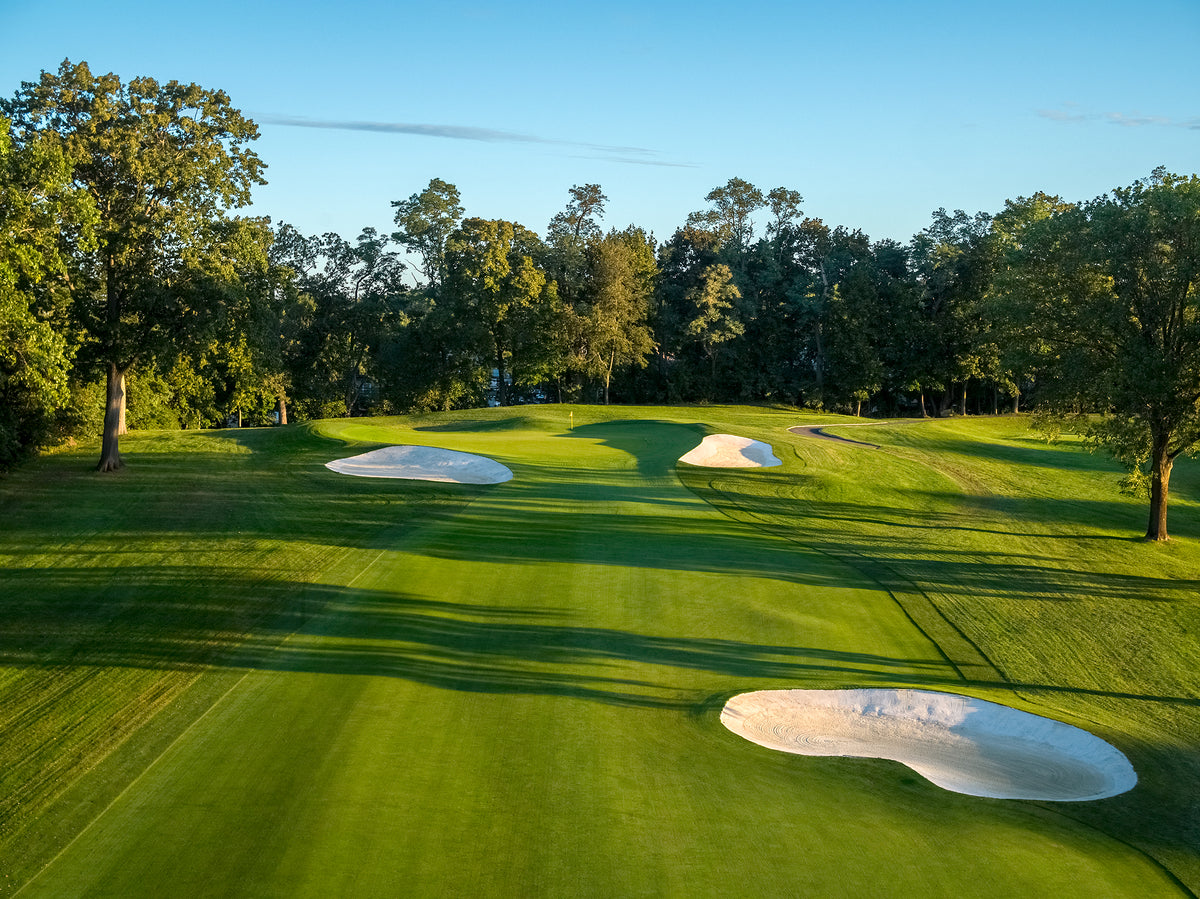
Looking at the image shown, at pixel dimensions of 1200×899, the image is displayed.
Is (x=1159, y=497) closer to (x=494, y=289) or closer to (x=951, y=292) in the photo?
(x=951, y=292)

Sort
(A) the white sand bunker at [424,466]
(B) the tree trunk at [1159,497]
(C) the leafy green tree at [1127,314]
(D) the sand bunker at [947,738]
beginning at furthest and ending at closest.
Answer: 1. (A) the white sand bunker at [424,466]
2. (B) the tree trunk at [1159,497]
3. (C) the leafy green tree at [1127,314]
4. (D) the sand bunker at [947,738]

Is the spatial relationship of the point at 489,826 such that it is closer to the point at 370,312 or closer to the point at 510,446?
the point at 510,446

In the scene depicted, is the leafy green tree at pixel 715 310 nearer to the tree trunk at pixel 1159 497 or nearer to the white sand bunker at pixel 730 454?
the white sand bunker at pixel 730 454

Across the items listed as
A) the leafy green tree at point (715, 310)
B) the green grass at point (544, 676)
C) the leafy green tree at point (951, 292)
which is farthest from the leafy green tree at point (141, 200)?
the leafy green tree at point (951, 292)

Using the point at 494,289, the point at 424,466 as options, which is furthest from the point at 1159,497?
the point at 494,289

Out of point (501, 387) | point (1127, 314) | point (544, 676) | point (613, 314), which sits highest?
point (613, 314)

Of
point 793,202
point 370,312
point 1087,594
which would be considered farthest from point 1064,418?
point 793,202
